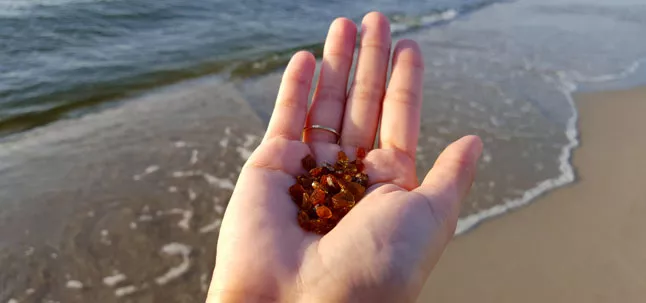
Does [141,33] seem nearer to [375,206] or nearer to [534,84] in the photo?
[534,84]

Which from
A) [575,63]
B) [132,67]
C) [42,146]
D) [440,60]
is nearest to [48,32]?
[132,67]

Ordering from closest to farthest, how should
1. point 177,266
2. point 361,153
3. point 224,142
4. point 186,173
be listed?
point 361,153 → point 177,266 → point 186,173 → point 224,142

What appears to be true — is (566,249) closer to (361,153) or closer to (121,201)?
(361,153)

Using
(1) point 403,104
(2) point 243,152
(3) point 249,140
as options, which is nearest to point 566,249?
(1) point 403,104

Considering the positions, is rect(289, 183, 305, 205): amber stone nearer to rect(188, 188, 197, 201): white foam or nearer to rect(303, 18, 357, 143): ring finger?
rect(303, 18, 357, 143): ring finger

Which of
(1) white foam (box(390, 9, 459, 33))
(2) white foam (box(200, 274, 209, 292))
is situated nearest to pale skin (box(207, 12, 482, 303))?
(2) white foam (box(200, 274, 209, 292))

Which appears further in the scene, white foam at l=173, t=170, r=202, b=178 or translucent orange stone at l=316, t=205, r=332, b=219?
white foam at l=173, t=170, r=202, b=178
